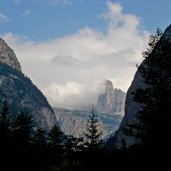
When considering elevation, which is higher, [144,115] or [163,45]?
[163,45]

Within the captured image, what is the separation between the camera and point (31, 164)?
4388 cm

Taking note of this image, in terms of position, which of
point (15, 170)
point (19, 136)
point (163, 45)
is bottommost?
point (15, 170)

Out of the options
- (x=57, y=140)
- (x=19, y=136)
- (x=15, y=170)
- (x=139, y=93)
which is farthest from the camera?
(x=57, y=140)

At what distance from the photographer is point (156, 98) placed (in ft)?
109

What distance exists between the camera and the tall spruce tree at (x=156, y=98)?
97.9 feet

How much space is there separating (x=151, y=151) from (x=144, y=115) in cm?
390

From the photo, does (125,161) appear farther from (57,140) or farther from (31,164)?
(57,140)

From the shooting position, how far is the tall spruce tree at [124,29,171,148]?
97.9 feet

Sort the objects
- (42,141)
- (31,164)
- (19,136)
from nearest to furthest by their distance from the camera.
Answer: (31,164) → (19,136) → (42,141)

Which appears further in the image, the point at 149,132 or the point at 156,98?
the point at 156,98

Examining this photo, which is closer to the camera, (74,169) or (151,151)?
(151,151)

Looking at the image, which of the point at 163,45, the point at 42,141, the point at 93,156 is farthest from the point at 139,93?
the point at 42,141

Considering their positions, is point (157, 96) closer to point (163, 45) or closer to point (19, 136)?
point (163, 45)

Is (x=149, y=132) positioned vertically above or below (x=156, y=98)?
below
